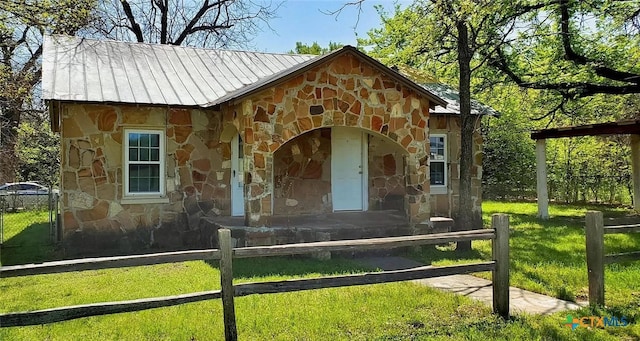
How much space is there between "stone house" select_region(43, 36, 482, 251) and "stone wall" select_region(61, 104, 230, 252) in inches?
0.9

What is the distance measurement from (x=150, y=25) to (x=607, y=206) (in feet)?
71.9

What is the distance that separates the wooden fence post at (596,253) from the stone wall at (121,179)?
299 inches

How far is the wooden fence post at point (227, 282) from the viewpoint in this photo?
14.8 ft

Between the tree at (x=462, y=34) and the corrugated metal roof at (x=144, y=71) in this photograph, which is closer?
the tree at (x=462, y=34)

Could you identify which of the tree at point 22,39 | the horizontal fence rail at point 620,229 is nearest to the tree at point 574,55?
the horizontal fence rail at point 620,229

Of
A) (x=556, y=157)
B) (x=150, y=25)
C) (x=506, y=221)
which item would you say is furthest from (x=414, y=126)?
(x=150, y=25)

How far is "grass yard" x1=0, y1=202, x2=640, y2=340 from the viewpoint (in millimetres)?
4961

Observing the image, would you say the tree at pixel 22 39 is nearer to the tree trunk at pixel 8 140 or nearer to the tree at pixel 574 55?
the tree trunk at pixel 8 140

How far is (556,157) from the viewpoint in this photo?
72.9 feet

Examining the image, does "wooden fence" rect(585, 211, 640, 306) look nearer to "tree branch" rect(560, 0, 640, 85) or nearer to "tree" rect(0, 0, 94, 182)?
"tree" rect(0, 0, 94, 182)

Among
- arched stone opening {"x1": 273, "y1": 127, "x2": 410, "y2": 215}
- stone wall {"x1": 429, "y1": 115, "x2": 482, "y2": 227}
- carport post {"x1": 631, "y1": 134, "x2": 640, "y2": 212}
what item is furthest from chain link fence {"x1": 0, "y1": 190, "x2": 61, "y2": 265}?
carport post {"x1": 631, "y1": 134, "x2": 640, "y2": 212}

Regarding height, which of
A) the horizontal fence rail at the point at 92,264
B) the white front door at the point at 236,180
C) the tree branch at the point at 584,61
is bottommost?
the horizontal fence rail at the point at 92,264

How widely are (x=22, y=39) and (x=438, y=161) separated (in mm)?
12512

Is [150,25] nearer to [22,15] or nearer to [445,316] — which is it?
[22,15]
